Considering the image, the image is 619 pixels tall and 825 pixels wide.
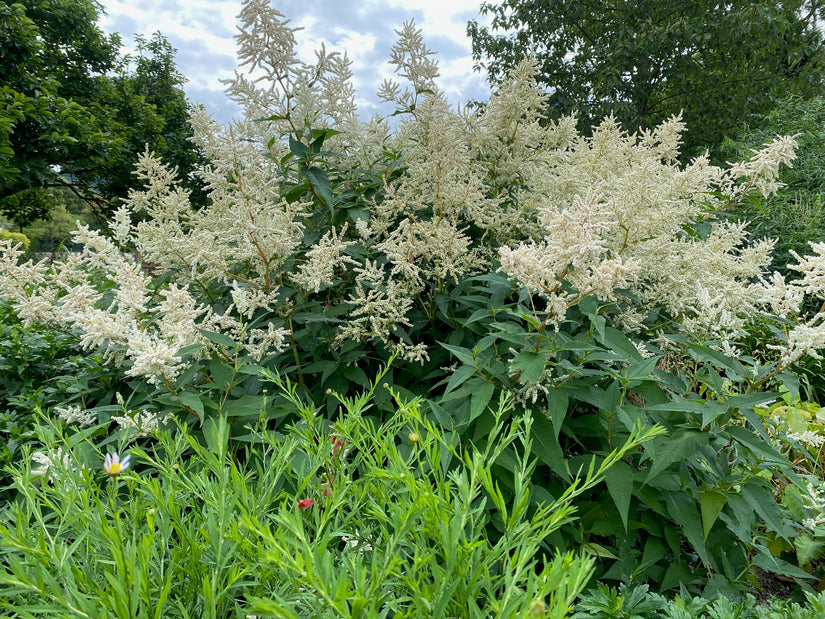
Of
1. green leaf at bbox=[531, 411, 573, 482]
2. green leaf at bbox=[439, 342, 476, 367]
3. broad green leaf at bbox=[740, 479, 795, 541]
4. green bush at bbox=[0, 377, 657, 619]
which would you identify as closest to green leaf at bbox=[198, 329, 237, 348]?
green bush at bbox=[0, 377, 657, 619]

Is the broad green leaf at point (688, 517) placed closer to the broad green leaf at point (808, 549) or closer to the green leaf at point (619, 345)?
the green leaf at point (619, 345)

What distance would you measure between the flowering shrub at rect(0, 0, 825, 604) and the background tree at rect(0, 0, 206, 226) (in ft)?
23.2

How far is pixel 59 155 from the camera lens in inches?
443

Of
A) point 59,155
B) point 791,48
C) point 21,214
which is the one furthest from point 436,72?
point 21,214

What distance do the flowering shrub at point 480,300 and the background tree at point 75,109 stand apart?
278 inches

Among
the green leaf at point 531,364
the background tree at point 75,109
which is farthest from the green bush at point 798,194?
the background tree at point 75,109

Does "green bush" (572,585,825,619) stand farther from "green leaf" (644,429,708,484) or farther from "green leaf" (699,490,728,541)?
"green leaf" (644,429,708,484)

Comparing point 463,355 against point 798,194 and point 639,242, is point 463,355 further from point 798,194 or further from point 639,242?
point 798,194

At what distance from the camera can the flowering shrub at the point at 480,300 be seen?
167 centimetres

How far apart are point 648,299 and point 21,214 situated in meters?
18.1

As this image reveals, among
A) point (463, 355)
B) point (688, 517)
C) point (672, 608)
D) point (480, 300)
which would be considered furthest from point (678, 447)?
Result: point (480, 300)

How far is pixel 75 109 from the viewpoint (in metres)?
11.5

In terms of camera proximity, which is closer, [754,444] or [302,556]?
[302,556]

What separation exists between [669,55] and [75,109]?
14979 millimetres
